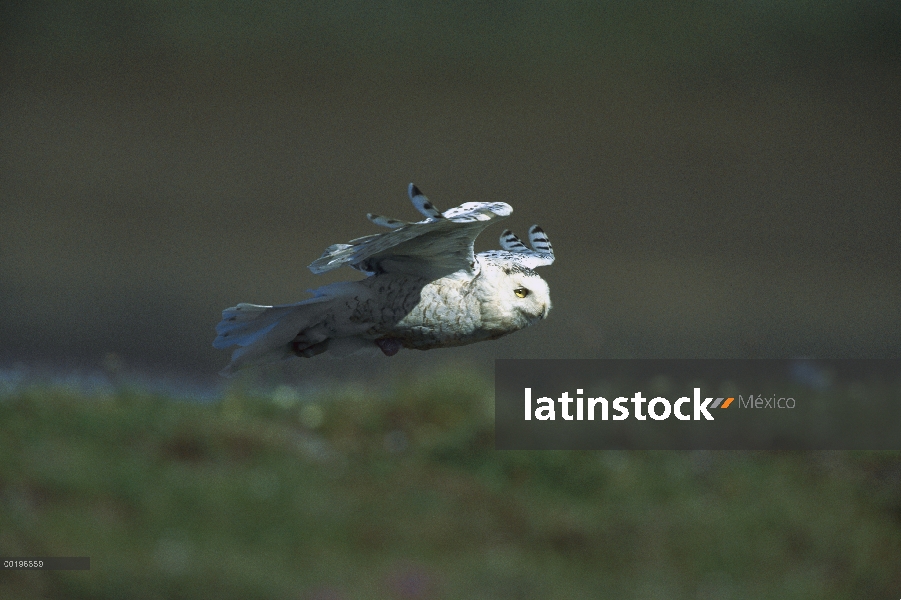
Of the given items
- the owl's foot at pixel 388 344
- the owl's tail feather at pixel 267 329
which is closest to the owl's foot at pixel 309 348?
the owl's tail feather at pixel 267 329

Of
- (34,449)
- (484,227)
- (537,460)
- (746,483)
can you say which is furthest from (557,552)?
(34,449)

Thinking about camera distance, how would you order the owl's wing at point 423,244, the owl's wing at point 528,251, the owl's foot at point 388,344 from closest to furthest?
the owl's wing at point 423,244, the owl's foot at point 388,344, the owl's wing at point 528,251

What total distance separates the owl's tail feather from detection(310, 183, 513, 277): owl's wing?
0.54 feet

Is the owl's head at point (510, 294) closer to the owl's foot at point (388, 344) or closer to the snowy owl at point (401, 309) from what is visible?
the snowy owl at point (401, 309)

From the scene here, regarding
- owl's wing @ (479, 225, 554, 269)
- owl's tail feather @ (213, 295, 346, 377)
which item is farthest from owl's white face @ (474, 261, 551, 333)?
owl's tail feather @ (213, 295, 346, 377)

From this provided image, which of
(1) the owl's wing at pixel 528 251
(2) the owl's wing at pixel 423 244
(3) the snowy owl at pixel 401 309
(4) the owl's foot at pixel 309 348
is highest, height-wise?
(1) the owl's wing at pixel 528 251

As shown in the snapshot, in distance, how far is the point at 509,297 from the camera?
2695 millimetres

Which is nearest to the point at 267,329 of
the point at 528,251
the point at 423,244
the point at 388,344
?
the point at 388,344

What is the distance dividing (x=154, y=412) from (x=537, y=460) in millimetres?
1207

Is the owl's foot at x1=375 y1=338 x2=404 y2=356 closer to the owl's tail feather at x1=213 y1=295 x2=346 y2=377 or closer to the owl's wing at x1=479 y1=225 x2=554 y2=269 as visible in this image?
the owl's tail feather at x1=213 y1=295 x2=346 y2=377

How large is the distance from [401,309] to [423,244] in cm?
20

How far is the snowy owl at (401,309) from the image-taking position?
2.63m

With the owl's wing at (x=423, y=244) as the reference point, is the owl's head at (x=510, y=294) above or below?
below

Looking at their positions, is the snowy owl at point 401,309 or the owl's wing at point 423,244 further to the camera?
the snowy owl at point 401,309
